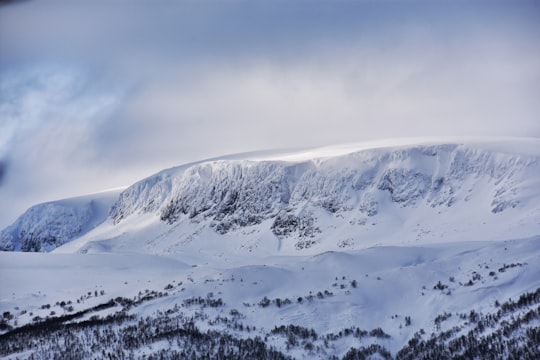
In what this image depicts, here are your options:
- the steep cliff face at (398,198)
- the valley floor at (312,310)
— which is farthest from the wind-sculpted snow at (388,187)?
the valley floor at (312,310)

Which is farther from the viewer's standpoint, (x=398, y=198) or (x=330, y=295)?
(x=398, y=198)

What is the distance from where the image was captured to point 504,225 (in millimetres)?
126312

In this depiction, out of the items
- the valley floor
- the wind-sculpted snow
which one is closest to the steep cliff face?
the wind-sculpted snow

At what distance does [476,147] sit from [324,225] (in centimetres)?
5210

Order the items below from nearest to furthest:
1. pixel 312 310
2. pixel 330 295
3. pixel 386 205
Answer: pixel 312 310 < pixel 330 295 < pixel 386 205

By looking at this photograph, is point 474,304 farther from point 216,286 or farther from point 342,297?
point 216,286

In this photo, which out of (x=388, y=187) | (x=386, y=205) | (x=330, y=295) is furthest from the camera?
(x=388, y=187)

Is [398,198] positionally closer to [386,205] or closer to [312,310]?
[386,205]

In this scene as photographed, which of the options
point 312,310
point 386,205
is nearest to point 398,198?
point 386,205

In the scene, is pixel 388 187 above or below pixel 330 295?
above

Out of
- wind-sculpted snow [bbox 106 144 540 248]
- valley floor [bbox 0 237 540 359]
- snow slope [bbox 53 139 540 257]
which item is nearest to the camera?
valley floor [bbox 0 237 540 359]

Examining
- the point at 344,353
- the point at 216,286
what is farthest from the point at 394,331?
the point at 216,286

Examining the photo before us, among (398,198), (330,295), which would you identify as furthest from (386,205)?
(330,295)

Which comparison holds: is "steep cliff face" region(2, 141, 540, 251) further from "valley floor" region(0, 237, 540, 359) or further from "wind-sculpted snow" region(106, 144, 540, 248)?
"valley floor" region(0, 237, 540, 359)
